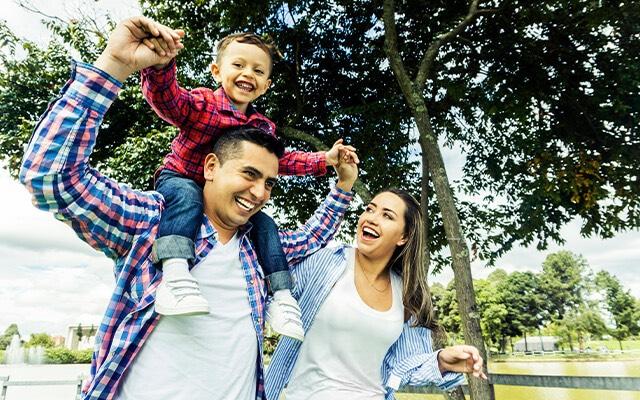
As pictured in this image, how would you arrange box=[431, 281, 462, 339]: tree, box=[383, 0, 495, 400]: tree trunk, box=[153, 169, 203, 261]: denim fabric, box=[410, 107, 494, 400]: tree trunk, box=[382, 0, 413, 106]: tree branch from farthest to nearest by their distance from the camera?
box=[431, 281, 462, 339]: tree
box=[382, 0, 413, 106]: tree branch
box=[383, 0, 495, 400]: tree trunk
box=[410, 107, 494, 400]: tree trunk
box=[153, 169, 203, 261]: denim fabric

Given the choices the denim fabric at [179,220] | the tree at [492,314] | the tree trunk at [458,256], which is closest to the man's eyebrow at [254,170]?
the denim fabric at [179,220]

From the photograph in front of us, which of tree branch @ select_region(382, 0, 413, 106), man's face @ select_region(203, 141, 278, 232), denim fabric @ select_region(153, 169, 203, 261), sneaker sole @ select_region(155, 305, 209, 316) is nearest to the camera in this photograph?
sneaker sole @ select_region(155, 305, 209, 316)

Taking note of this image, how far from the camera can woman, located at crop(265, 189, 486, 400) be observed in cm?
197

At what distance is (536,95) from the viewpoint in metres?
7.00

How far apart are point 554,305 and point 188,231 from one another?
54443mm

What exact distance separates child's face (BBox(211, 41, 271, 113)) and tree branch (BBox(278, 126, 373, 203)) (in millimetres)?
4557

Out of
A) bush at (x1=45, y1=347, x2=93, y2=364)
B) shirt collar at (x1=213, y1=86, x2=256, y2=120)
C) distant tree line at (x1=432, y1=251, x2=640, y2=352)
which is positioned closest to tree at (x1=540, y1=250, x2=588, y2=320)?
distant tree line at (x1=432, y1=251, x2=640, y2=352)

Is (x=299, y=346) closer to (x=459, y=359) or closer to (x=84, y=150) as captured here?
(x=459, y=359)

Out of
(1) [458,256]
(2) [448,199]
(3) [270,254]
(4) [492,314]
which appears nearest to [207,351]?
(3) [270,254]

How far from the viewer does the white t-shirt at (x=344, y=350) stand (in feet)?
6.40

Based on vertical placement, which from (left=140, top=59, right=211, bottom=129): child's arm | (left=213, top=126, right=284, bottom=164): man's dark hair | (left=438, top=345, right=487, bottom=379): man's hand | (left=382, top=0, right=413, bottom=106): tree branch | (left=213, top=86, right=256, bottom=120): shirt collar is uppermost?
(left=382, top=0, right=413, bottom=106): tree branch

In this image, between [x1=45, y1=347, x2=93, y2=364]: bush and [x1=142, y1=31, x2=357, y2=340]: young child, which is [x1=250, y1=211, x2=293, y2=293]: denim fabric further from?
[x1=45, y1=347, x2=93, y2=364]: bush

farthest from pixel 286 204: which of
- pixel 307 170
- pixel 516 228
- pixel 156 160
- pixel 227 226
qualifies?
pixel 227 226

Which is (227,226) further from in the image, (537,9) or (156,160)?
(537,9)
